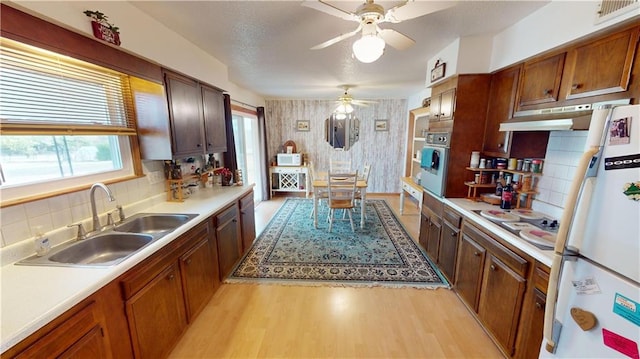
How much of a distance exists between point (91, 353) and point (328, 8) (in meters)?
1.99

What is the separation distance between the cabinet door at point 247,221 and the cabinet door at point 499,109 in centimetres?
263

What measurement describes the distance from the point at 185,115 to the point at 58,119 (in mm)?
881

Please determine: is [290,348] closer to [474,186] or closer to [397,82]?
[474,186]

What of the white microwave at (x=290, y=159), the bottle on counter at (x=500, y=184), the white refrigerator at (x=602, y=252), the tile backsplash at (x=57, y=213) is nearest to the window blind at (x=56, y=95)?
the tile backsplash at (x=57, y=213)

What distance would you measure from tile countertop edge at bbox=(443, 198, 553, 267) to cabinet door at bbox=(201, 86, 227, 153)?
8.52 feet

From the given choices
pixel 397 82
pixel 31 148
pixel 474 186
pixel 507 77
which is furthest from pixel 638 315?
pixel 397 82

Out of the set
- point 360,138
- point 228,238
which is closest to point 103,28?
point 228,238

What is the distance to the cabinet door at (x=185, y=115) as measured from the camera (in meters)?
2.04

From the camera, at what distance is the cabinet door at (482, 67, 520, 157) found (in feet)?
6.51

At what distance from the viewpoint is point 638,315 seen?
807mm

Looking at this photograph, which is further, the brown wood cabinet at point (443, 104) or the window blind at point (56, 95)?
the brown wood cabinet at point (443, 104)

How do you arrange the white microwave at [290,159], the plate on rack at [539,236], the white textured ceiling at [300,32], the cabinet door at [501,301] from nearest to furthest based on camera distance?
the plate on rack at [539,236]
the cabinet door at [501,301]
the white textured ceiling at [300,32]
the white microwave at [290,159]

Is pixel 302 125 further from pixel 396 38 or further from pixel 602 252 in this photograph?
pixel 602 252

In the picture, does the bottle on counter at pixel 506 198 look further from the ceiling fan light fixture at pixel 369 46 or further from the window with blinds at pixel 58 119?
the window with blinds at pixel 58 119
